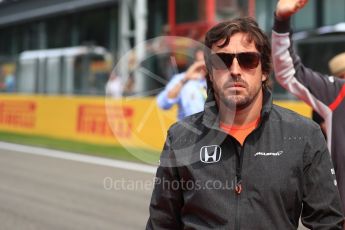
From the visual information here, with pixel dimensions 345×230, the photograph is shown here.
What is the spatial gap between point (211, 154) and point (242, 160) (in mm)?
125

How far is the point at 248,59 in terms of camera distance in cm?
246

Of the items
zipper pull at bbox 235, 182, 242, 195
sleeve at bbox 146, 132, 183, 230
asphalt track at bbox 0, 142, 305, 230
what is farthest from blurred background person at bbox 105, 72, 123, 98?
zipper pull at bbox 235, 182, 242, 195

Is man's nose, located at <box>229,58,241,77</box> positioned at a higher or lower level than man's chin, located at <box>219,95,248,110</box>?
higher

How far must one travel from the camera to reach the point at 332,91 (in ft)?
11.2

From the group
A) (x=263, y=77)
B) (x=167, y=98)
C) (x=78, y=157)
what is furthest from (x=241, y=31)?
(x=78, y=157)

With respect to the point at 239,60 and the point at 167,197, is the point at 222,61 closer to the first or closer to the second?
the point at 239,60

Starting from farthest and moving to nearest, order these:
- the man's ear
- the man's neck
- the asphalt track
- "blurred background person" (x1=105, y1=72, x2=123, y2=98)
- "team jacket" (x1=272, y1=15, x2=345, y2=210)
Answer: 1. the asphalt track
2. "blurred background person" (x1=105, y1=72, x2=123, y2=98)
3. "team jacket" (x1=272, y1=15, x2=345, y2=210)
4. the man's ear
5. the man's neck

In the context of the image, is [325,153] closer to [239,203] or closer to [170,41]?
[239,203]

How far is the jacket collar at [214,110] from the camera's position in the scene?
2430mm

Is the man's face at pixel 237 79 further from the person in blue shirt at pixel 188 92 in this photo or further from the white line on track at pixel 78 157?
the white line on track at pixel 78 157

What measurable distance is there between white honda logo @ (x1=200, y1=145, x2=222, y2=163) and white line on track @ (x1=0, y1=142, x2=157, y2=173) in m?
8.41

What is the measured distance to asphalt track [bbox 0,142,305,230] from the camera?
23.2ft

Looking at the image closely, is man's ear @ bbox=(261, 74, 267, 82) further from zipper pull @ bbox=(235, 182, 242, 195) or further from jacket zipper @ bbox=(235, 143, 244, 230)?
zipper pull @ bbox=(235, 182, 242, 195)

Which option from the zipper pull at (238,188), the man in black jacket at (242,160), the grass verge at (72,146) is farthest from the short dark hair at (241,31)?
the grass verge at (72,146)
